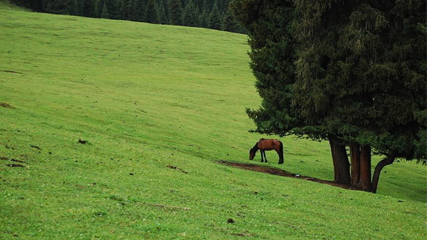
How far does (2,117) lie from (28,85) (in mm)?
18326

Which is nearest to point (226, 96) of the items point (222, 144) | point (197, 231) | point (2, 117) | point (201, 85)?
point (201, 85)

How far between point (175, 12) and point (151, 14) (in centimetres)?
761

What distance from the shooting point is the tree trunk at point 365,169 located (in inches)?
1022

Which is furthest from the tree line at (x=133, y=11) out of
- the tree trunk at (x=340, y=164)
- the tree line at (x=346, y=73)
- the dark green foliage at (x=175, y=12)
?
the tree trunk at (x=340, y=164)

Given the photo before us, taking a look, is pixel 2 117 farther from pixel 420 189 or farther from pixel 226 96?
pixel 226 96

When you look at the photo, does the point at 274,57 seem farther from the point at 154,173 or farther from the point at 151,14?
the point at 151,14

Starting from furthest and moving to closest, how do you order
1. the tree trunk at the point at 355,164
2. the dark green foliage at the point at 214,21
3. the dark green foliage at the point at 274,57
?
the dark green foliage at the point at 214,21 < the dark green foliage at the point at 274,57 < the tree trunk at the point at 355,164

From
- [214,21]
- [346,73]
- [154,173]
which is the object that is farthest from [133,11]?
[154,173]

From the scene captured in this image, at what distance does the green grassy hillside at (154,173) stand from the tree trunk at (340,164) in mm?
2546

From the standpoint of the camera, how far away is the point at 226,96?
57031 mm

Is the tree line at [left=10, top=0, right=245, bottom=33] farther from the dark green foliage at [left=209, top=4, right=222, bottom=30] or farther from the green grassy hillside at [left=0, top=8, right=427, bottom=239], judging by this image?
the green grassy hillside at [left=0, top=8, right=427, bottom=239]

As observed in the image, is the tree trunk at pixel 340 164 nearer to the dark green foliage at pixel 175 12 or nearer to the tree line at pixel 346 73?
the tree line at pixel 346 73

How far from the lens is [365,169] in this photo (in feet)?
85.9

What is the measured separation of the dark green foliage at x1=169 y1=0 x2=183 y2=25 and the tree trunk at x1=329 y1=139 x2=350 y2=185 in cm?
11628
